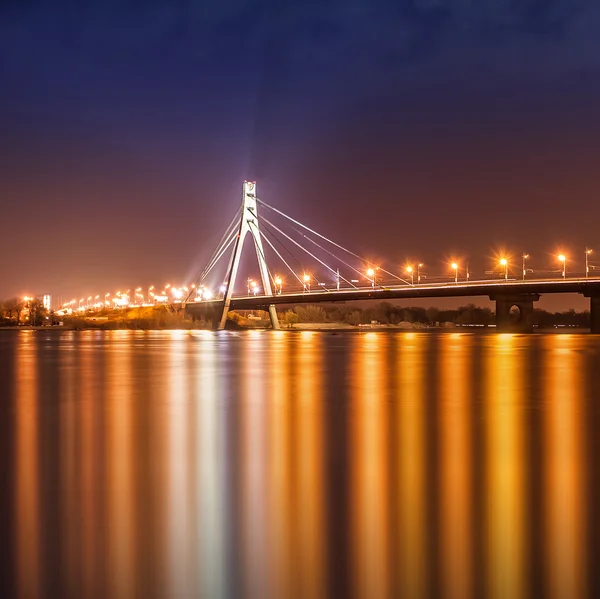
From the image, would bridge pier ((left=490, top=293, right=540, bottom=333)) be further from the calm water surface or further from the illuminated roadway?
the calm water surface

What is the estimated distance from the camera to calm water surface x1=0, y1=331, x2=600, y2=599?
3820 millimetres

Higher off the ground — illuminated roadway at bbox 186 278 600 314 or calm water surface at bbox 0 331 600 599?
illuminated roadway at bbox 186 278 600 314

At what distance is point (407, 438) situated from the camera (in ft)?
26.9

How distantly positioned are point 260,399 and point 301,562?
29.7 ft

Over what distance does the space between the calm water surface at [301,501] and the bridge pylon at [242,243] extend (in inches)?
2274

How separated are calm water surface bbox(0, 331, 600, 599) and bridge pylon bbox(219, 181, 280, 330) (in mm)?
57767

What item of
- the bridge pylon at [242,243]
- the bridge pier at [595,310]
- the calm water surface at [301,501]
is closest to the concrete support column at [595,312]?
the bridge pier at [595,310]

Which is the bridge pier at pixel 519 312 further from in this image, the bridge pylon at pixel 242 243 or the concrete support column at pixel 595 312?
the bridge pylon at pixel 242 243

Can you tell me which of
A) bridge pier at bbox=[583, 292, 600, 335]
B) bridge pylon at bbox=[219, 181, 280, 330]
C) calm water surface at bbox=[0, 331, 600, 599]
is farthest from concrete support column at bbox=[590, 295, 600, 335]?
calm water surface at bbox=[0, 331, 600, 599]

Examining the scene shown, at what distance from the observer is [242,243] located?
7375cm

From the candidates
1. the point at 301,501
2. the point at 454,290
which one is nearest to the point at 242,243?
the point at 454,290

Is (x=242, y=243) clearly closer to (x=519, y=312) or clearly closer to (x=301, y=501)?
(x=519, y=312)

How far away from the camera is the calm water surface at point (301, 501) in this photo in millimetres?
3820

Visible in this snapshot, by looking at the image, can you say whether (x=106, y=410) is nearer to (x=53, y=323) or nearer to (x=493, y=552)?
(x=493, y=552)
